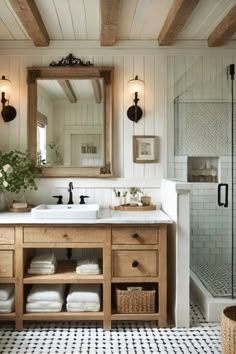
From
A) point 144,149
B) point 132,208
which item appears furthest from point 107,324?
point 144,149

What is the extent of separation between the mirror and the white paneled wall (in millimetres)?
81

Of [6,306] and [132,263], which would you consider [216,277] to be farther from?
[6,306]

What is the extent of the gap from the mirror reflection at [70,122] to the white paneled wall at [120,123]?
155 mm

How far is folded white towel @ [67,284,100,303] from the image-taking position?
3.01 meters

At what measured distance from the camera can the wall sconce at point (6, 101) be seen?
362cm

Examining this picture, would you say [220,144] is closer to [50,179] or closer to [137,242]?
[137,242]

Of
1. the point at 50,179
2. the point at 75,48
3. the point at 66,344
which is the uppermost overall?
the point at 75,48

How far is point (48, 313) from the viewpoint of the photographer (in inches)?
118

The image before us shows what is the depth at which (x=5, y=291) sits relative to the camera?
3039 mm

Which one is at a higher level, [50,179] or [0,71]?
[0,71]

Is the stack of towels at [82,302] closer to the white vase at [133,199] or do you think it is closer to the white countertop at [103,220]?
the white countertop at [103,220]

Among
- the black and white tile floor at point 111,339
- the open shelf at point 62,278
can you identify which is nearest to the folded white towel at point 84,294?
the open shelf at point 62,278

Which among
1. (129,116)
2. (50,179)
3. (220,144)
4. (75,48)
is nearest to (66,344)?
(50,179)

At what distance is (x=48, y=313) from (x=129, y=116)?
1.90 m
